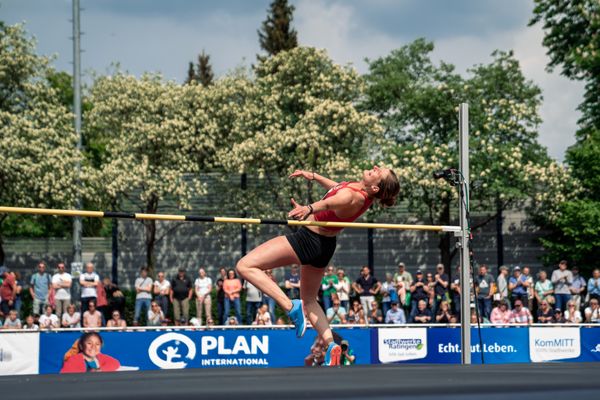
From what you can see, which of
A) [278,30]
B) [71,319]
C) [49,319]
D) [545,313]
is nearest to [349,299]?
[545,313]

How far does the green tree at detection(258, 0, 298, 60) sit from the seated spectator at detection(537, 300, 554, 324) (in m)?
30.4

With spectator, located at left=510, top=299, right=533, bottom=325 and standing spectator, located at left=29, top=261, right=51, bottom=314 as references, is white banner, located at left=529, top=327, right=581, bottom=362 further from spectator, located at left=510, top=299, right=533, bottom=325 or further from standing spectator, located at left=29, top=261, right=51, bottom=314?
standing spectator, located at left=29, top=261, right=51, bottom=314

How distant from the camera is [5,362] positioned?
11.5 metres

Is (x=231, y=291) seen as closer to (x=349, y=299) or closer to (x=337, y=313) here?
(x=337, y=313)

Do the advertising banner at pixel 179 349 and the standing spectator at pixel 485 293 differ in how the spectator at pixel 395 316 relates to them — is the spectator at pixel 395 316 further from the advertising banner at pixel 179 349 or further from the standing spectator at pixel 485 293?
the advertising banner at pixel 179 349

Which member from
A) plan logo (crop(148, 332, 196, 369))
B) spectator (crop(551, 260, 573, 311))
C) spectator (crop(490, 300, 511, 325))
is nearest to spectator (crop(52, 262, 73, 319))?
plan logo (crop(148, 332, 196, 369))

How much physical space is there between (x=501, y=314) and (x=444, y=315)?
1.03 meters

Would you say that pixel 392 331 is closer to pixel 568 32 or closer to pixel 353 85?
pixel 353 85

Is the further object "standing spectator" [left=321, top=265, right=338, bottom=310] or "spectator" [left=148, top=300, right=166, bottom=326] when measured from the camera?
"standing spectator" [left=321, top=265, right=338, bottom=310]

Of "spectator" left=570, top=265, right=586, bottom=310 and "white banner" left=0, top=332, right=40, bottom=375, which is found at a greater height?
"spectator" left=570, top=265, right=586, bottom=310

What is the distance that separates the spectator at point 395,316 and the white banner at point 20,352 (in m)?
6.17

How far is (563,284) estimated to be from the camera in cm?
1633

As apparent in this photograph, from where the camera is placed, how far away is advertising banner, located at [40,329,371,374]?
38.4 feet

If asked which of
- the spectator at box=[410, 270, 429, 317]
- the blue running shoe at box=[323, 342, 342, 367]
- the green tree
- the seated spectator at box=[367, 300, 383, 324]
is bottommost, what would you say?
the seated spectator at box=[367, 300, 383, 324]
